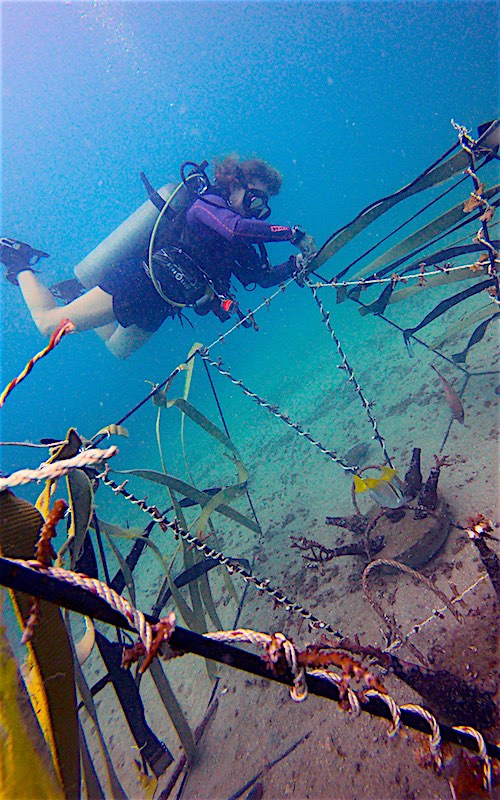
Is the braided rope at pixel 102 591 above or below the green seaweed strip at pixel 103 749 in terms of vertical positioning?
above

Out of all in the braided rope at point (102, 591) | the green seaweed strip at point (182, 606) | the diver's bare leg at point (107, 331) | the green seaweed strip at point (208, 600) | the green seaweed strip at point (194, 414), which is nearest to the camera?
the braided rope at point (102, 591)

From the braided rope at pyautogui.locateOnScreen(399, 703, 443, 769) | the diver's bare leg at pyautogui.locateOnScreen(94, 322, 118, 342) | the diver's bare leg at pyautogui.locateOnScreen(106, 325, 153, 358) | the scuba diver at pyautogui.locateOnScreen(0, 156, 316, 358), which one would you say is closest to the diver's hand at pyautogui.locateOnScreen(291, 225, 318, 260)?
the scuba diver at pyautogui.locateOnScreen(0, 156, 316, 358)

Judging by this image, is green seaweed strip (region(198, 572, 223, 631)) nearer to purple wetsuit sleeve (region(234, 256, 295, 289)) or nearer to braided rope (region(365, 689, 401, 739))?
braided rope (region(365, 689, 401, 739))

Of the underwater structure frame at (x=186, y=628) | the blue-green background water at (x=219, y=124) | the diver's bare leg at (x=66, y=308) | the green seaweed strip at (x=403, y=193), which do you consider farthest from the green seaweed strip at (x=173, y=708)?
the blue-green background water at (x=219, y=124)

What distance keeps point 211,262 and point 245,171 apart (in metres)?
1.47

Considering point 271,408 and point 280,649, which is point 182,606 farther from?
point 280,649

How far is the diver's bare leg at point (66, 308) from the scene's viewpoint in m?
5.77

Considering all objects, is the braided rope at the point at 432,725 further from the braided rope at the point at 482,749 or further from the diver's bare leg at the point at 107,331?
the diver's bare leg at the point at 107,331

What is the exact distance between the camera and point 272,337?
27.7 meters

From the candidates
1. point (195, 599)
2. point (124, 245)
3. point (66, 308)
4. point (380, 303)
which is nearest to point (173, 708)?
point (195, 599)

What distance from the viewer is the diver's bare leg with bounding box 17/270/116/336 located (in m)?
5.77

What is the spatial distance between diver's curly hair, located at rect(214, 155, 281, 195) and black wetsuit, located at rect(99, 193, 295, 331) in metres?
0.39

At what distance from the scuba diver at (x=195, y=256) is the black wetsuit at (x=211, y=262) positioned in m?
0.01

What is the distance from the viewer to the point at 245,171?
523 cm
